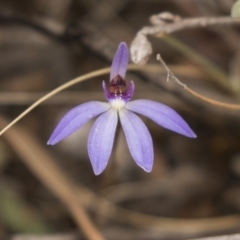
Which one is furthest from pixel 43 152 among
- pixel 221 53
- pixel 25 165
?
pixel 221 53

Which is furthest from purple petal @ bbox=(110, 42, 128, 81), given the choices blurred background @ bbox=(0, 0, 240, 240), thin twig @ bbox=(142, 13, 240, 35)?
blurred background @ bbox=(0, 0, 240, 240)

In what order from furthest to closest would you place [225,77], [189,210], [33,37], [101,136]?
1. [33,37]
2. [189,210]
3. [225,77]
4. [101,136]

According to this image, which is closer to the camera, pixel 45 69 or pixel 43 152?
pixel 43 152

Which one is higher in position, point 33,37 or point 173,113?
point 33,37

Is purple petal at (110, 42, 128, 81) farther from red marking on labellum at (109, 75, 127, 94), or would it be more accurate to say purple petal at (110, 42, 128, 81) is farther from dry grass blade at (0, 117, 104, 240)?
dry grass blade at (0, 117, 104, 240)

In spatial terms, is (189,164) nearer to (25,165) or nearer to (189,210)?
(189,210)

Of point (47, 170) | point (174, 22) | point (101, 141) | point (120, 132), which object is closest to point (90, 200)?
point (47, 170)
